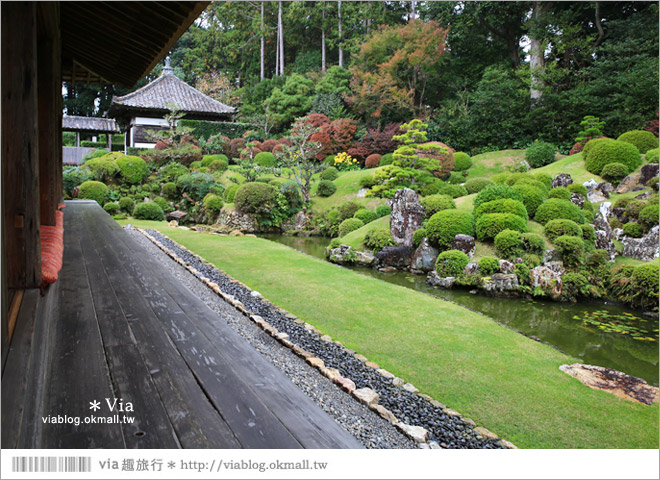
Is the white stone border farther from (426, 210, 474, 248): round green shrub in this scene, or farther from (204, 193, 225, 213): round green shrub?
(204, 193, 225, 213): round green shrub

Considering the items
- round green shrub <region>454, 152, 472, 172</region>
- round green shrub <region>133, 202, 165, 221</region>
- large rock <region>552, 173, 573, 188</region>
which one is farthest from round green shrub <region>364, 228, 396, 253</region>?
round green shrub <region>454, 152, 472, 172</region>

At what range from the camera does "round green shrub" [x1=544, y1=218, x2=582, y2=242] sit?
27.6 feet

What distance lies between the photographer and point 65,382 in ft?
5.72

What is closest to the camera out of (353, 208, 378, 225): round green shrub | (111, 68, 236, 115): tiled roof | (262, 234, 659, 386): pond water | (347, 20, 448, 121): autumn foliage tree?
(262, 234, 659, 386): pond water

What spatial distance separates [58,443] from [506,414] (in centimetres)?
298

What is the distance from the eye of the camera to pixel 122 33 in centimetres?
382

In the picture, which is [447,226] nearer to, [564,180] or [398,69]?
[564,180]

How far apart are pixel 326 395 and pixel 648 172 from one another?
437 inches

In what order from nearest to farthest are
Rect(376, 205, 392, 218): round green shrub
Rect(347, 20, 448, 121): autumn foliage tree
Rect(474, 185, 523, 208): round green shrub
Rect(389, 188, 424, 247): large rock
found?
Rect(474, 185, 523, 208): round green shrub
Rect(389, 188, 424, 247): large rock
Rect(376, 205, 392, 218): round green shrub
Rect(347, 20, 448, 121): autumn foliage tree

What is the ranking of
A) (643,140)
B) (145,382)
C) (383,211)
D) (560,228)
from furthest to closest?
(383,211)
(643,140)
(560,228)
(145,382)

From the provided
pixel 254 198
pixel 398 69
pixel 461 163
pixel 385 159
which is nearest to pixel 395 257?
pixel 254 198

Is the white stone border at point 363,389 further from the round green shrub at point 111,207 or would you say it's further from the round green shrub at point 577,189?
the round green shrub at point 111,207

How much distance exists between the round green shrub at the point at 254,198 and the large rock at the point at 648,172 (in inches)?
408

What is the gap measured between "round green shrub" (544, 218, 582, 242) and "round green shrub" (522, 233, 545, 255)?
43 cm
